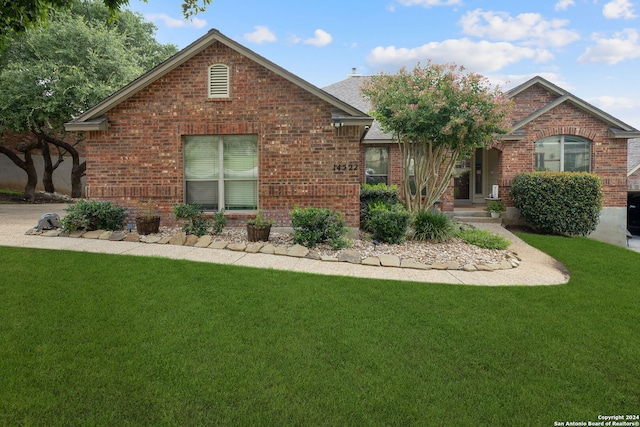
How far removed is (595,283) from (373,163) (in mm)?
8640

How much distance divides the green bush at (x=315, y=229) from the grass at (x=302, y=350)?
2.06 m

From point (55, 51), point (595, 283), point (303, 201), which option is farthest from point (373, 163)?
point (55, 51)

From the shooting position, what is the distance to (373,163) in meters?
14.0

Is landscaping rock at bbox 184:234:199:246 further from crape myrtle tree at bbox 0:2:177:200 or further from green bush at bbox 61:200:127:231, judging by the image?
crape myrtle tree at bbox 0:2:177:200

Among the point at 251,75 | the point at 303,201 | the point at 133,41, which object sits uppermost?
the point at 133,41

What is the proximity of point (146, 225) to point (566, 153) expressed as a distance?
13.9m

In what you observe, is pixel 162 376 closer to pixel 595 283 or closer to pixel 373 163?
pixel 595 283

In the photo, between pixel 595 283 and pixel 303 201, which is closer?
pixel 595 283

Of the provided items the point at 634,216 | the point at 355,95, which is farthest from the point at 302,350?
the point at 634,216

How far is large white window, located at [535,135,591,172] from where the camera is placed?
1345cm

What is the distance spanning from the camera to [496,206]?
13.0m

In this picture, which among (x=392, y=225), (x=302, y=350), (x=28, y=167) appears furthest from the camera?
(x=28, y=167)

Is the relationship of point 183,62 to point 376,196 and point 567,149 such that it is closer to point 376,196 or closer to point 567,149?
point 376,196

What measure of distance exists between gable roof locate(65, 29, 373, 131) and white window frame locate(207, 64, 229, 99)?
20.1 inches
